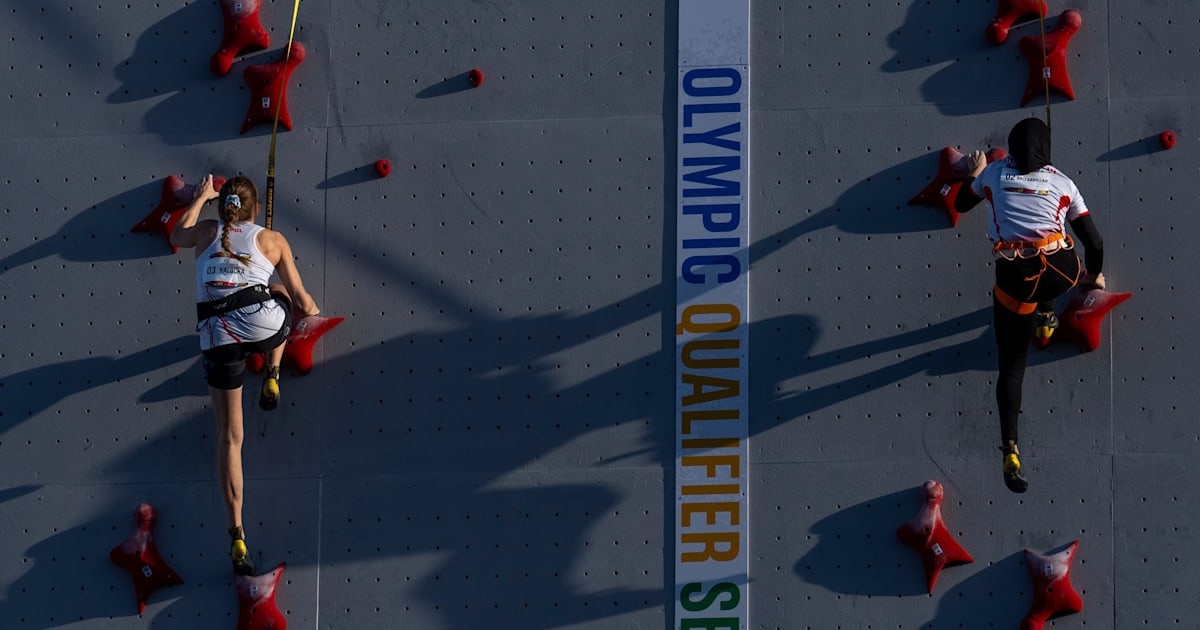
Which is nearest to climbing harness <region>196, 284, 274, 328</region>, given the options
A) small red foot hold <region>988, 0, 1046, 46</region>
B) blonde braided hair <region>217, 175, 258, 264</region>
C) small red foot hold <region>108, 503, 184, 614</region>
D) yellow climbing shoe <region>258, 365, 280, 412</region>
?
blonde braided hair <region>217, 175, 258, 264</region>

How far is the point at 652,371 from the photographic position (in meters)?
5.96

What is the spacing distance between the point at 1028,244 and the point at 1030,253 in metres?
0.04

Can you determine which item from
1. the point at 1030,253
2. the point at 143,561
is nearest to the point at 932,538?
the point at 1030,253

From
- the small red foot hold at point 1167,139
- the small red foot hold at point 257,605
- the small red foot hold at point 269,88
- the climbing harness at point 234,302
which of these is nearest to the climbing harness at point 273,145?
the small red foot hold at point 269,88

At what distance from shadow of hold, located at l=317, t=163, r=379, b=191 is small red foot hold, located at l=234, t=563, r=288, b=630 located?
1.80m

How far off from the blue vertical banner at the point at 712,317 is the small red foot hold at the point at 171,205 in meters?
2.19

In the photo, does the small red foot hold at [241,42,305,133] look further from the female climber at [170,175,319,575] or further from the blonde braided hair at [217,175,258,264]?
the blonde braided hair at [217,175,258,264]

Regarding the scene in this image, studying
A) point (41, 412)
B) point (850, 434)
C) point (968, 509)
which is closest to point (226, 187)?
point (41, 412)

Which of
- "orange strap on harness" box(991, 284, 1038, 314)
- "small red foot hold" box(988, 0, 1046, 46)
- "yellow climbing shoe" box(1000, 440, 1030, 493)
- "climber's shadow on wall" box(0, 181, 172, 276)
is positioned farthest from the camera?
"climber's shadow on wall" box(0, 181, 172, 276)

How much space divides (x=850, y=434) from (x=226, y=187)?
291 centimetres

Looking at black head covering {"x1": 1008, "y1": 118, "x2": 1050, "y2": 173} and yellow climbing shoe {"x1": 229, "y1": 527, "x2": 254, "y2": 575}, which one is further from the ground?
black head covering {"x1": 1008, "y1": 118, "x2": 1050, "y2": 173}

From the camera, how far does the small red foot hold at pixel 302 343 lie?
599 centimetres

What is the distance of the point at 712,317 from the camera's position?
595 centimetres

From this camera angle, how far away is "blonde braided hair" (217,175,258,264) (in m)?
5.48
